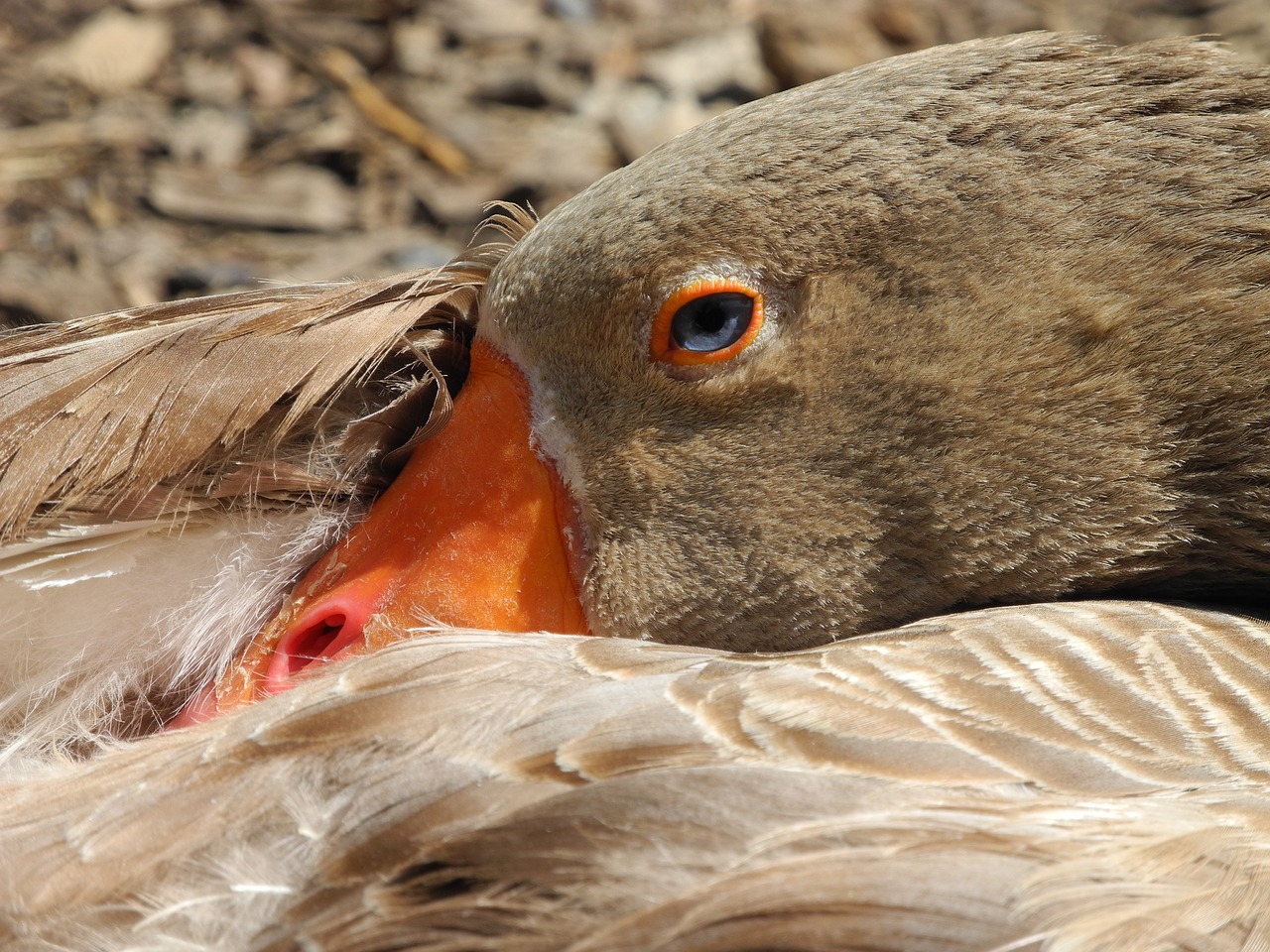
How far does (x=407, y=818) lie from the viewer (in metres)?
1.43

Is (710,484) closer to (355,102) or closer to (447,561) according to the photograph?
(447,561)

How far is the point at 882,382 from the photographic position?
6.47 feet

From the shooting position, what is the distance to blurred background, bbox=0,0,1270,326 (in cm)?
443

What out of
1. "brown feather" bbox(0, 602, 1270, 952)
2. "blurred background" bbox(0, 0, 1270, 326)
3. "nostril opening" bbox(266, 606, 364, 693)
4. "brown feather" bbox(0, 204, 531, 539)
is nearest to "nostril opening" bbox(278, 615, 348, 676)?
"nostril opening" bbox(266, 606, 364, 693)

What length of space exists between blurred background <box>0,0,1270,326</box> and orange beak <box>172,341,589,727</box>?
2.33 meters

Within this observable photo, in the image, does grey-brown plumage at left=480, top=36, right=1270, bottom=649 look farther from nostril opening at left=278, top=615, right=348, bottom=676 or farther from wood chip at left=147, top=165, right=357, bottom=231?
wood chip at left=147, top=165, right=357, bottom=231

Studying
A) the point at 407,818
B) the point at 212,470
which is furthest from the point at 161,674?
the point at 407,818

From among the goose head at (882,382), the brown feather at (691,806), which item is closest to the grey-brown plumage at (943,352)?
the goose head at (882,382)

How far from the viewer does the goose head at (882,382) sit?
190 cm

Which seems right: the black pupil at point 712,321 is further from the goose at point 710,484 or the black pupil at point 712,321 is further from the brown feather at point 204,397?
the brown feather at point 204,397

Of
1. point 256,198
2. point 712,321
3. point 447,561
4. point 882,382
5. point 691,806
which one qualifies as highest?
point 256,198

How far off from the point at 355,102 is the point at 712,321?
3249 mm

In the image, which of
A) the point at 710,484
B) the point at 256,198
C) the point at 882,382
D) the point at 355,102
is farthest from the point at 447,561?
the point at 355,102

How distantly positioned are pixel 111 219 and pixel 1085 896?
4011 mm
